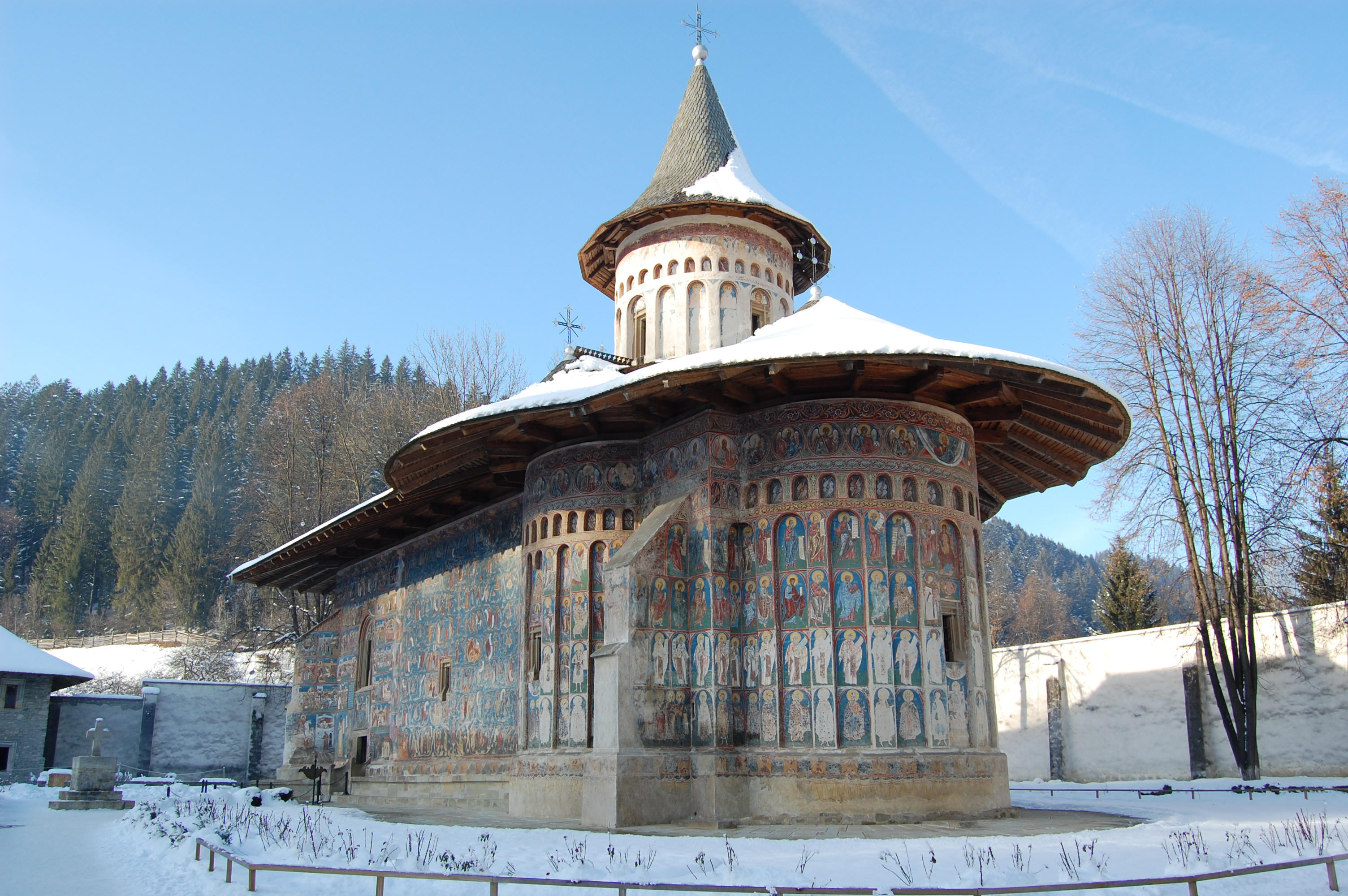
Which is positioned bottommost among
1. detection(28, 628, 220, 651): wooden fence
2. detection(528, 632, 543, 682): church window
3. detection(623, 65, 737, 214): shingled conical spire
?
detection(528, 632, 543, 682): church window

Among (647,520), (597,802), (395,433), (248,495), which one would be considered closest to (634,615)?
(647,520)

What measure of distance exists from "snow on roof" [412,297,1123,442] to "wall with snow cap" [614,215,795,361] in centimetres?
426

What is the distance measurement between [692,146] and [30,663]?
24175mm

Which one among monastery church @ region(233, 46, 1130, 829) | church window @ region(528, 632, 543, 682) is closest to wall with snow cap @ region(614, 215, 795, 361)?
monastery church @ region(233, 46, 1130, 829)

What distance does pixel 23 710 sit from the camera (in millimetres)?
29109

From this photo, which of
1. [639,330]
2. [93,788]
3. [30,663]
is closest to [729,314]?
[639,330]

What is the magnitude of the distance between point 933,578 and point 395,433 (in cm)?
2716

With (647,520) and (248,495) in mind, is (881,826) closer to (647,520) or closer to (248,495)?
(647,520)

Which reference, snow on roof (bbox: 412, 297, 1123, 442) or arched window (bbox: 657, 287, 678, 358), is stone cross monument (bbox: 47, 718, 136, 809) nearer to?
snow on roof (bbox: 412, 297, 1123, 442)

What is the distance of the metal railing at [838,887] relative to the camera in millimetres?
5590

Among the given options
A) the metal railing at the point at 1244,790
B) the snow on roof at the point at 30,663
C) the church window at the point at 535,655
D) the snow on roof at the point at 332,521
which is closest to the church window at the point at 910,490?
the church window at the point at 535,655

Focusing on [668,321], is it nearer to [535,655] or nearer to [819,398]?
[819,398]

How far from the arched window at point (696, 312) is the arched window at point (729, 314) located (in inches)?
→ 13.4

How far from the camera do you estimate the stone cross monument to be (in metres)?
18.6
